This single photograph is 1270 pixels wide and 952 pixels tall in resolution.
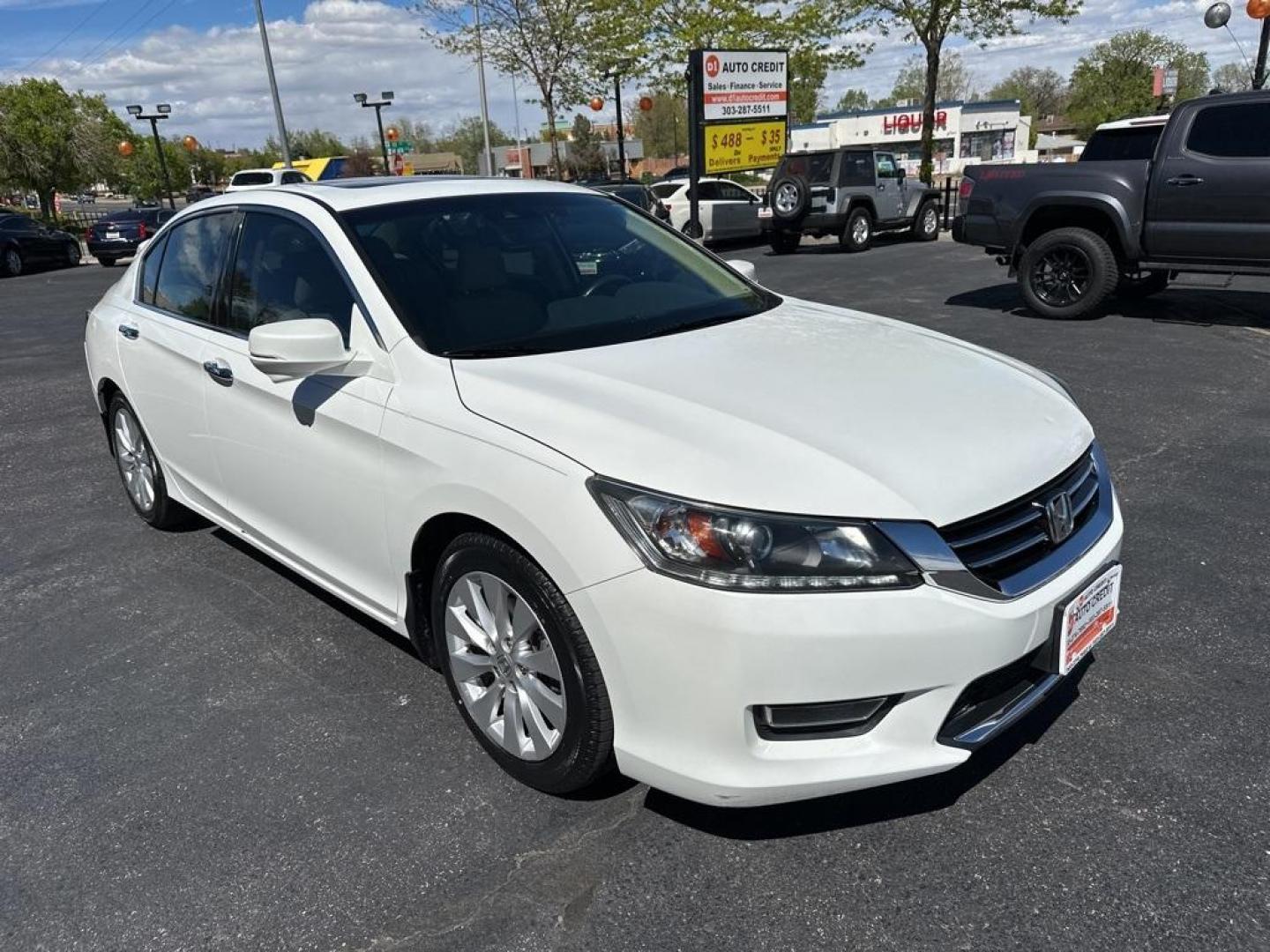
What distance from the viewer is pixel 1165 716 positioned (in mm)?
2861

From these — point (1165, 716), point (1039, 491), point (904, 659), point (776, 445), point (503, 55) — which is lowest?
point (1165, 716)

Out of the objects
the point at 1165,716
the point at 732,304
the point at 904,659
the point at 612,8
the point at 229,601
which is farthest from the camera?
the point at 612,8

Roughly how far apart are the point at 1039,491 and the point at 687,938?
1.39 meters

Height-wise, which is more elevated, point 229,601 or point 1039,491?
point 1039,491

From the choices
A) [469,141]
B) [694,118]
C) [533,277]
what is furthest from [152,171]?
[533,277]

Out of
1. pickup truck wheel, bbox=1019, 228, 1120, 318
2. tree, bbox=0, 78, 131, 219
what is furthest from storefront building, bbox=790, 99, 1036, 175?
pickup truck wheel, bbox=1019, 228, 1120, 318

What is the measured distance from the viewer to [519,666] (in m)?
2.50

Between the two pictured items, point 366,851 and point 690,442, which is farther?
point 366,851

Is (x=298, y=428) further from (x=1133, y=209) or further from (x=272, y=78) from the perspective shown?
(x=272, y=78)

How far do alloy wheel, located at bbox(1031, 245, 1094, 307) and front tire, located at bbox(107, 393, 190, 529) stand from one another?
8294 mm

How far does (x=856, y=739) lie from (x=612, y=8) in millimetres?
28976

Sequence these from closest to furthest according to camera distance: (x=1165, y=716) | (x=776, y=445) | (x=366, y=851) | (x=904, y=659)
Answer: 1. (x=904, y=659)
2. (x=776, y=445)
3. (x=366, y=851)
4. (x=1165, y=716)

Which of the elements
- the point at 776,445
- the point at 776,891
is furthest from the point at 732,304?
the point at 776,891

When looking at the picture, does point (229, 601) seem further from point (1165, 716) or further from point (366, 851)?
point (1165, 716)
